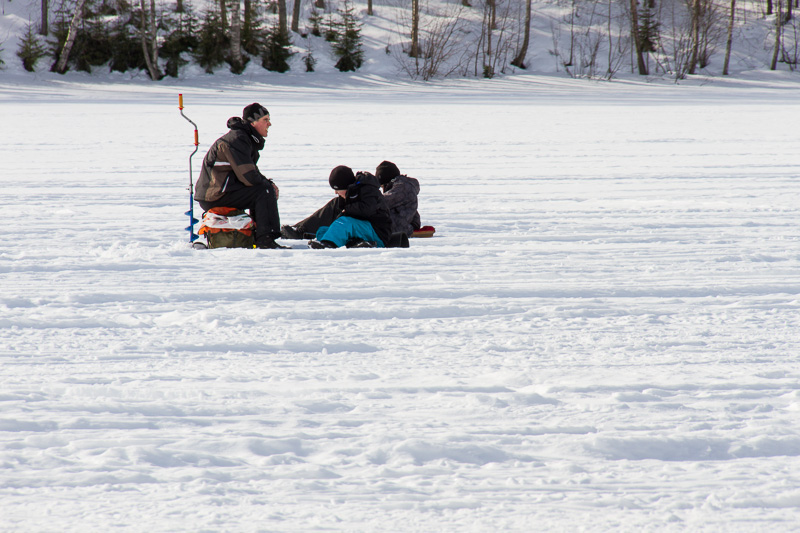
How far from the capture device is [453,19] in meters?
34.1

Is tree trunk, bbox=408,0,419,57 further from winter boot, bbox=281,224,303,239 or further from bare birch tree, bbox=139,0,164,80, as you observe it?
winter boot, bbox=281,224,303,239

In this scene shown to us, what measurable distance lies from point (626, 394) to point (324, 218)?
10.9 feet

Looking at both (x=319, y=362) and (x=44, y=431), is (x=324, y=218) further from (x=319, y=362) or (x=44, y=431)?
(x=44, y=431)

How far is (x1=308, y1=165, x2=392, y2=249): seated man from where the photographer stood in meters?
5.30

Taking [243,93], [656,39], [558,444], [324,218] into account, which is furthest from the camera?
[656,39]

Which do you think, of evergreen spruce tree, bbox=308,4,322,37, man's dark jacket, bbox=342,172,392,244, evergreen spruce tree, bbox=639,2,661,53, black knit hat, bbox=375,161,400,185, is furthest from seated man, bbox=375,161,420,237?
evergreen spruce tree, bbox=639,2,661,53

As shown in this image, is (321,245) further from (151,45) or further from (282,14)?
(282,14)

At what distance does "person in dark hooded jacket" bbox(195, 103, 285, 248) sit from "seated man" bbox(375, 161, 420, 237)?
34.9 inches

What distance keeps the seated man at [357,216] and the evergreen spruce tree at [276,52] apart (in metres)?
23.3

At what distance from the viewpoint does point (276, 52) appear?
27094 mm

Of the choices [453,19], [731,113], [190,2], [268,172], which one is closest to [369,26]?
[453,19]

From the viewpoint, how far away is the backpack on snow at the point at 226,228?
5.34 m

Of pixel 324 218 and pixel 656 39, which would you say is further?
pixel 656 39

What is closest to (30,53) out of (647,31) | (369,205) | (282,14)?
(282,14)
